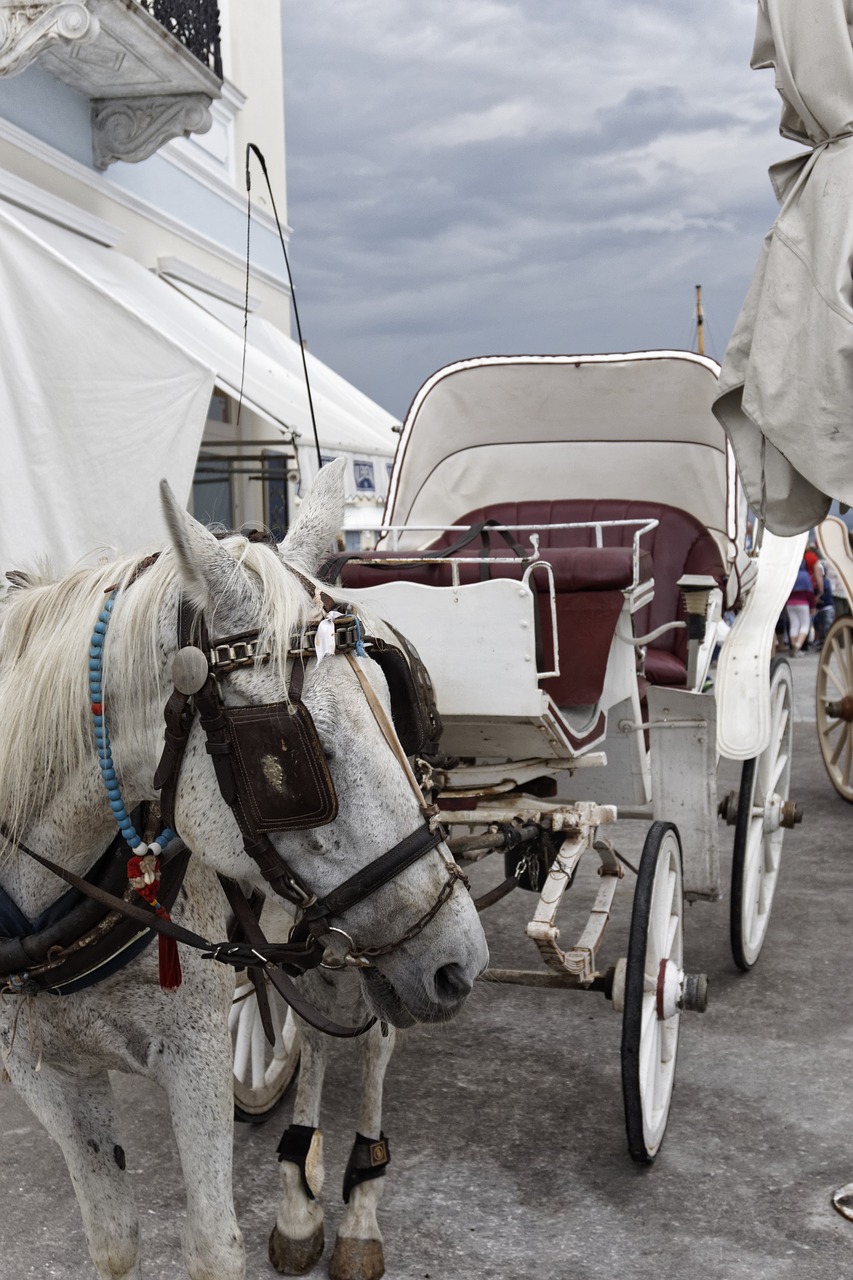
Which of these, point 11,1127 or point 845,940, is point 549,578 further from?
point 845,940

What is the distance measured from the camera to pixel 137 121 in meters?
7.76

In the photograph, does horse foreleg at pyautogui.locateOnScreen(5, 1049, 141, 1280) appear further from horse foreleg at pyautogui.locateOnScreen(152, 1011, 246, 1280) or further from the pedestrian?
the pedestrian

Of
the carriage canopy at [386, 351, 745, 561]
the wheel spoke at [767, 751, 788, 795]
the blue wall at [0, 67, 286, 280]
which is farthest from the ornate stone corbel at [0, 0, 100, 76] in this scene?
the wheel spoke at [767, 751, 788, 795]

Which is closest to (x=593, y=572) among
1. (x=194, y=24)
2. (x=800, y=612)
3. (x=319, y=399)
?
(x=194, y=24)

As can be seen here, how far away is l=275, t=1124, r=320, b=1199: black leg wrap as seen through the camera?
8.59 feet

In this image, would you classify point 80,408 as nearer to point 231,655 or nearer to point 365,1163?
point 365,1163

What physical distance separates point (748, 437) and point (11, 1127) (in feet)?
8.94

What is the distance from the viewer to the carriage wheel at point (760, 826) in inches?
158

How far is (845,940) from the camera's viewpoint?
4629 millimetres

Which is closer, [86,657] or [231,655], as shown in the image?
[231,655]

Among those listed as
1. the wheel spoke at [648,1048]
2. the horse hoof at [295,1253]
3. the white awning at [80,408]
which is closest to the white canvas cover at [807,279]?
the wheel spoke at [648,1048]

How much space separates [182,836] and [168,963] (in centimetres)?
27

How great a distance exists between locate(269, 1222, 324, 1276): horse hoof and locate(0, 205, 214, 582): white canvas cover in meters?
4.02

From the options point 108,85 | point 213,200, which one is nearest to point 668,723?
point 108,85
